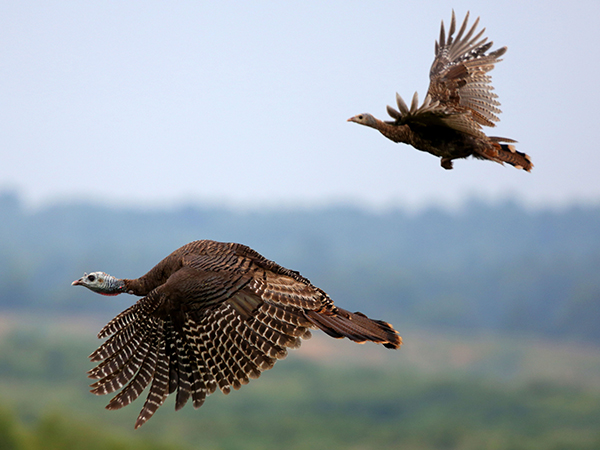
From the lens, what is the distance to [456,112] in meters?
8.48

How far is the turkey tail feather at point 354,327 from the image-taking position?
7.55 metres

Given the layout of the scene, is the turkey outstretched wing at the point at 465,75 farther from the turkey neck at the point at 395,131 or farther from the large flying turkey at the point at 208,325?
the large flying turkey at the point at 208,325

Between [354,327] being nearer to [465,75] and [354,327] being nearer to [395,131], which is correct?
[395,131]

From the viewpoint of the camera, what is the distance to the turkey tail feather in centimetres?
755

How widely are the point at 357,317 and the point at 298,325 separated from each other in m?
0.92

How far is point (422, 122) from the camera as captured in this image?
8.07 metres

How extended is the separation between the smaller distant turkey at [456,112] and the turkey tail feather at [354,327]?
7.52ft

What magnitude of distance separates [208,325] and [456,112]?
408 cm

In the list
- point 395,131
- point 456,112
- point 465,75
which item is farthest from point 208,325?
point 465,75

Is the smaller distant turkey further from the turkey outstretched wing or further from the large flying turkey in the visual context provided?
the large flying turkey

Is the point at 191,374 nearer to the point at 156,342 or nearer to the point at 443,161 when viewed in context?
the point at 156,342

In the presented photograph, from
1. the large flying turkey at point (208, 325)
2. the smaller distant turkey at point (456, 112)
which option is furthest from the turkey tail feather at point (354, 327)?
the smaller distant turkey at point (456, 112)

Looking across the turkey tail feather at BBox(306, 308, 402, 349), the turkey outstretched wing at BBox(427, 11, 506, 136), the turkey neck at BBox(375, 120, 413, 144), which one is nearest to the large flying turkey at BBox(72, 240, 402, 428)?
the turkey tail feather at BBox(306, 308, 402, 349)

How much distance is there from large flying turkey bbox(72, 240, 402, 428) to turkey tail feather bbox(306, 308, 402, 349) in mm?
13
